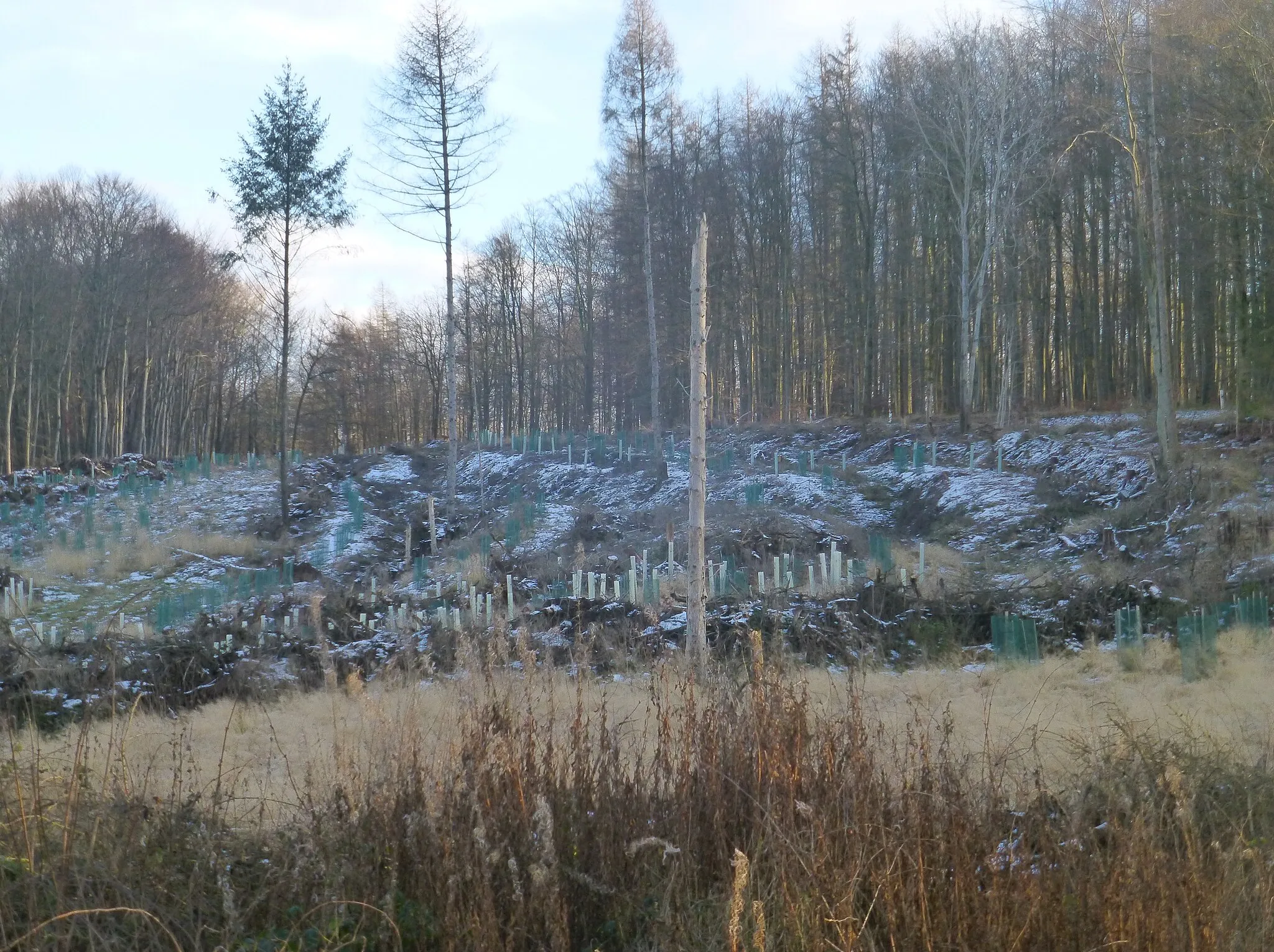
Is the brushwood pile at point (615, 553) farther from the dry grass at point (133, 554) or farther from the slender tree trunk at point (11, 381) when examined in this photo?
the slender tree trunk at point (11, 381)

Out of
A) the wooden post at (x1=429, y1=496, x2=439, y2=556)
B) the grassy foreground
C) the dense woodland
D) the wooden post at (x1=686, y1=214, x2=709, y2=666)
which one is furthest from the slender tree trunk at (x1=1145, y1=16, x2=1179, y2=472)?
the wooden post at (x1=429, y1=496, x2=439, y2=556)

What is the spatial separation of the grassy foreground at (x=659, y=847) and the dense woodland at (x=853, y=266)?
16.8 metres

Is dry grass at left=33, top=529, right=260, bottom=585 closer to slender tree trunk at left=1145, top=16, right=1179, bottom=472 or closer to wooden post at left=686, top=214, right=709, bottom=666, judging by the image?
wooden post at left=686, top=214, right=709, bottom=666

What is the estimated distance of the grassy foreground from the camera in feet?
11.1

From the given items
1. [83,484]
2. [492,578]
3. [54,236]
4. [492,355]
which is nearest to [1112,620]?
[492,578]

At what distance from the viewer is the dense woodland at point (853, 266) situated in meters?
20.5

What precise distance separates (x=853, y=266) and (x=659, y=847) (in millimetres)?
31899

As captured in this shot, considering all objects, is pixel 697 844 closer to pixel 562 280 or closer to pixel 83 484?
pixel 83 484

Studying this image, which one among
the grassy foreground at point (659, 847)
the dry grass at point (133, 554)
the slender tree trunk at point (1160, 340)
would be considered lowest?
the grassy foreground at point (659, 847)

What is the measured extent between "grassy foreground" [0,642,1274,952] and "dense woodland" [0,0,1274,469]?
55.0ft

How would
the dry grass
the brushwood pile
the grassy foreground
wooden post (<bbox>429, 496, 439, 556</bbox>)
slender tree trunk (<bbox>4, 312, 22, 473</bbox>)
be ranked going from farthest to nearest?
1. slender tree trunk (<bbox>4, 312, 22, 473</bbox>)
2. wooden post (<bbox>429, 496, 439, 556</bbox>)
3. the dry grass
4. the brushwood pile
5. the grassy foreground

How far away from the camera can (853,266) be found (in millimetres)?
34000

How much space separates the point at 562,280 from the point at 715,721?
4464cm

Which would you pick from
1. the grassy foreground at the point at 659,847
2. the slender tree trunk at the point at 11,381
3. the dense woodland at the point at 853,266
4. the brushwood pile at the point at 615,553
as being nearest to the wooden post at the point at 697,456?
the brushwood pile at the point at 615,553
